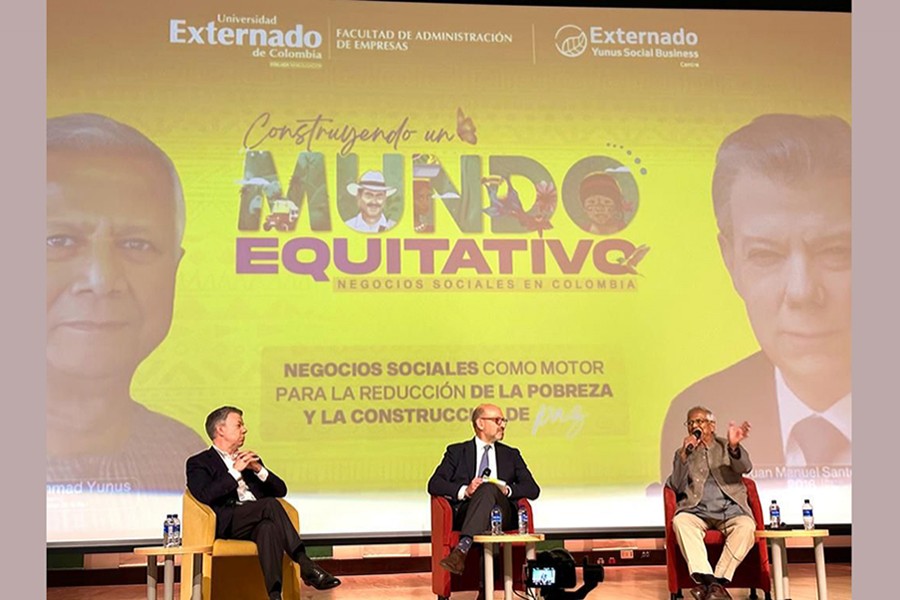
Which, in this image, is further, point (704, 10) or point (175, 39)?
point (704, 10)

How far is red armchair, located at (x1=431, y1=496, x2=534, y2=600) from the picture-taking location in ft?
16.3

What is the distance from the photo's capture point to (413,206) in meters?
6.22

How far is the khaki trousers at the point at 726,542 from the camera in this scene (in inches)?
194

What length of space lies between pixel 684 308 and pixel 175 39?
10.4 ft

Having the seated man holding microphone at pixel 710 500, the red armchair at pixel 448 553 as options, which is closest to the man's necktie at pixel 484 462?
the red armchair at pixel 448 553

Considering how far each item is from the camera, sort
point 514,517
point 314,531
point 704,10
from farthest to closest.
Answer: point 704,10 → point 314,531 → point 514,517

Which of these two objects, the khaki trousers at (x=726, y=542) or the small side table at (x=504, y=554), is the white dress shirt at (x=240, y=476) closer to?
the small side table at (x=504, y=554)

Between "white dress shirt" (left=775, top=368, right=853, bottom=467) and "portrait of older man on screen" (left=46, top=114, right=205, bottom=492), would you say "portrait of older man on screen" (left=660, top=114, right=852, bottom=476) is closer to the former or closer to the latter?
"white dress shirt" (left=775, top=368, right=853, bottom=467)

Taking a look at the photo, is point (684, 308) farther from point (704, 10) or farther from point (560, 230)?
point (704, 10)

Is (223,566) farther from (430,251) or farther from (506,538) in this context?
(430,251)

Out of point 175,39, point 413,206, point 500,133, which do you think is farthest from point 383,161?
point 175,39

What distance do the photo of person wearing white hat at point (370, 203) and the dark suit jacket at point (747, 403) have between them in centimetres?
191

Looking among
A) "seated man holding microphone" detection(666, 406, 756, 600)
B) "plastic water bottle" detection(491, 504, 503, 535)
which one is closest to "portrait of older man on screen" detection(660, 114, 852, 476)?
"seated man holding microphone" detection(666, 406, 756, 600)

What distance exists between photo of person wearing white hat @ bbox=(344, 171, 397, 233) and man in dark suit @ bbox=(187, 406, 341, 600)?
1556mm
